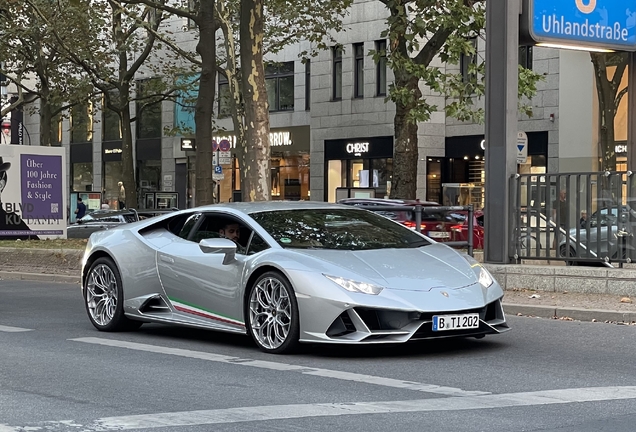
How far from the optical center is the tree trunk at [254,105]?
Result: 22.6 metres

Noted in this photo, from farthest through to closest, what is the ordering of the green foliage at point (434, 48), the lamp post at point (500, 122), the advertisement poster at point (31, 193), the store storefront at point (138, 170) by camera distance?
the store storefront at point (138, 170)
the advertisement poster at point (31, 193)
the green foliage at point (434, 48)
the lamp post at point (500, 122)

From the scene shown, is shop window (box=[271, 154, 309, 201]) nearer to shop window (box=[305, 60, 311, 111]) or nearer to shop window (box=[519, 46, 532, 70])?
shop window (box=[305, 60, 311, 111])

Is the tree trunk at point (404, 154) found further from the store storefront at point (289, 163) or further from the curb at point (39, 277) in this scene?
the store storefront at point (289, 163)

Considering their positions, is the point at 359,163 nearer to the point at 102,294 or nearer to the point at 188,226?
the point at 102,294

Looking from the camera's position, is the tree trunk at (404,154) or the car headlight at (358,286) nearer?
the car headlight at (358,286)

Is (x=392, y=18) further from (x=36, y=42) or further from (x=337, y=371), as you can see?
(x=337, y=371)

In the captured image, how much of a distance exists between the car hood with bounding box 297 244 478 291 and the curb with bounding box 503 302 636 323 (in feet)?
10.3

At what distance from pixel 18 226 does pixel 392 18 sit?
34.6 feet

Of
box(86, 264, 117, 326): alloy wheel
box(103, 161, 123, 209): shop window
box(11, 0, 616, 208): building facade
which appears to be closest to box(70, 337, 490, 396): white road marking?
box(86, 264, 117, 326): alloy wheel

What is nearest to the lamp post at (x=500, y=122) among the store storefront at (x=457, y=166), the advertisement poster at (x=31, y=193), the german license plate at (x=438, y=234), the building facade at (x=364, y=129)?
the german license plate at (x=438, y=234)

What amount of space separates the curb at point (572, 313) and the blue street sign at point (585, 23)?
4229mm

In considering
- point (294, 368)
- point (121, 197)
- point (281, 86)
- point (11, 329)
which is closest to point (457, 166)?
point (281, 86)

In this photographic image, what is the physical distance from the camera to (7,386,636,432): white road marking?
248 inches

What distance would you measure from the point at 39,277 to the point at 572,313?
11048 millimetres
